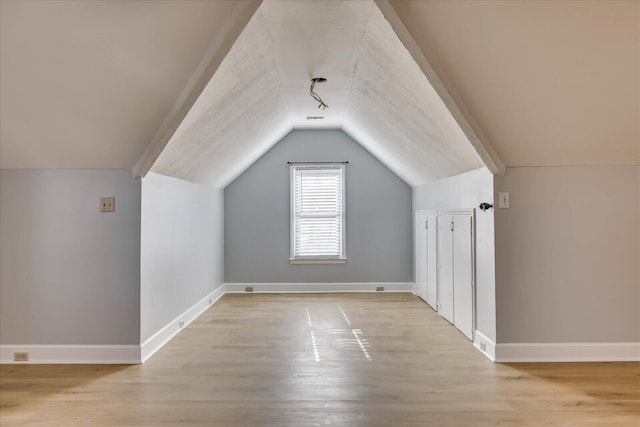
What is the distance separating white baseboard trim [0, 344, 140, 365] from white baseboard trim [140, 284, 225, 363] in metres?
0.14

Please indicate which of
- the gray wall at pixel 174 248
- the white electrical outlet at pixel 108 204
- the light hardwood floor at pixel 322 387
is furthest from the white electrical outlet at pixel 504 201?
the white electrical outlet at pixel 108 204

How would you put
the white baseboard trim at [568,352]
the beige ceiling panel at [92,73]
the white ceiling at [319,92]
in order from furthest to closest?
the white baseboard trim at [568,352]
the white ceiling at [319,92]
the beige ceiling panel at [92,73]

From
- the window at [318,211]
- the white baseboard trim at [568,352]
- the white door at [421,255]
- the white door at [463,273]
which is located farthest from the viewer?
the window at [318,211]

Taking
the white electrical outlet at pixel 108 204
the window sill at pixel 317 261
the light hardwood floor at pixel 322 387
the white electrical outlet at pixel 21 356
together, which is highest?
the white electrical outlet at pixel 108 204

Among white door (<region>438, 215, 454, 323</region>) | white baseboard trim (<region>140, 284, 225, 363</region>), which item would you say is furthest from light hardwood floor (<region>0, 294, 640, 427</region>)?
white door (<region>438, 215, 454, 323</region>)

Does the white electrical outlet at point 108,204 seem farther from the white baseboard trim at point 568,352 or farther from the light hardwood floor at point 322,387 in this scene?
the white baseboard trim at point 568,352

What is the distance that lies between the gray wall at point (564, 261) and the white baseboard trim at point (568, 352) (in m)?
0.05

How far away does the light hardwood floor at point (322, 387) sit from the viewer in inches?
105

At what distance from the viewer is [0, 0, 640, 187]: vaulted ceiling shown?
2707 mm

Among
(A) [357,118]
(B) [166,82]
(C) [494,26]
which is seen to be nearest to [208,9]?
(B) [166,82]

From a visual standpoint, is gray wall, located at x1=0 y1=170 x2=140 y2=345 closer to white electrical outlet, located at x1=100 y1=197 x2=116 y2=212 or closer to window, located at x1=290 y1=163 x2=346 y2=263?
white electrical outlet, located at x1=100 y1=197 x2=116 y2=212

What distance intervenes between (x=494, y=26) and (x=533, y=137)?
3.54ft

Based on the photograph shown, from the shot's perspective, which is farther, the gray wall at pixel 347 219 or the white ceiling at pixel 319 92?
the gray wall at pixel 347 219

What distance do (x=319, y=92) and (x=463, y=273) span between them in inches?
99.1
